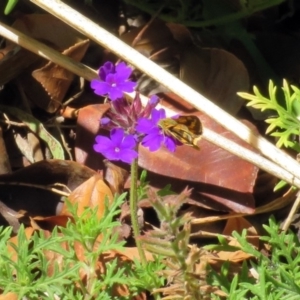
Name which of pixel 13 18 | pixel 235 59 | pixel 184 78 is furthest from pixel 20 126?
pixel 235 59

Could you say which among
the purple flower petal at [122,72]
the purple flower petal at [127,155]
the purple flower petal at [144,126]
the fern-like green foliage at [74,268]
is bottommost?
the fern-like green foliage at [74,268]

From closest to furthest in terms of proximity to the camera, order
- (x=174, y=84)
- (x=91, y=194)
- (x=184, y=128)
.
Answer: (x=184, y=128) → (x=174, y=84) → (x=91, y=194)

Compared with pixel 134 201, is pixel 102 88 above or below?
above

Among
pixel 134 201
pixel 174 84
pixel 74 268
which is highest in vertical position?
pixel 174 84

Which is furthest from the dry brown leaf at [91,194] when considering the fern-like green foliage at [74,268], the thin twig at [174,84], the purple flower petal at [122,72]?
the purple flower petal at [122,72]

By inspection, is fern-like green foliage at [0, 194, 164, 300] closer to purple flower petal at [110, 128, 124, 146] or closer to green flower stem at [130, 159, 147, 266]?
green flower stem at [130, 159, 147, 266]

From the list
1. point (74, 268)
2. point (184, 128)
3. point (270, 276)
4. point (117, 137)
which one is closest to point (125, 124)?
point (117, 137)

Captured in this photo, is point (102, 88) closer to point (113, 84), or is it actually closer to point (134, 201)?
point (113, 84)

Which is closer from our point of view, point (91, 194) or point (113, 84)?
point (113, 84)

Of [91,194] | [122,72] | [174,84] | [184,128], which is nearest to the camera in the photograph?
[184,128]

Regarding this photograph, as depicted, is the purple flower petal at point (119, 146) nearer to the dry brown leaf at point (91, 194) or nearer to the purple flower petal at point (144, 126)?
the purple flower petal at point (144, 126)
